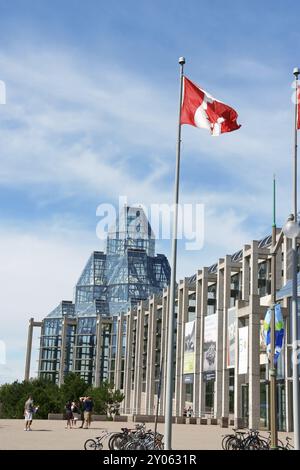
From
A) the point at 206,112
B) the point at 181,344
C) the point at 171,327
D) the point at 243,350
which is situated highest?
the point at 206,112

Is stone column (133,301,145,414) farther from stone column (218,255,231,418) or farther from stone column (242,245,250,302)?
stone column (242,245,250,302)

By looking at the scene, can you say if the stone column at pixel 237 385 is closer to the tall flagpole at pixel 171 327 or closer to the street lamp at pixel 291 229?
the tall flagpole at pixel 171 327

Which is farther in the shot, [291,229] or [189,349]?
[189,349]

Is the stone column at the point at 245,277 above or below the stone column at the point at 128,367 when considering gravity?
above

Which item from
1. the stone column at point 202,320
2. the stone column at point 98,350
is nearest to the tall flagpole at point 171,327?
the stone column at point 202,320

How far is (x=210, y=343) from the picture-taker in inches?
2650

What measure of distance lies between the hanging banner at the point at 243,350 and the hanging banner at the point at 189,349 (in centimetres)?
1647

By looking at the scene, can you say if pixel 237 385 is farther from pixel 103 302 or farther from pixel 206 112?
pixel 103 302

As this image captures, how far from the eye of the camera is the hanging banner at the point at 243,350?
54125 mm

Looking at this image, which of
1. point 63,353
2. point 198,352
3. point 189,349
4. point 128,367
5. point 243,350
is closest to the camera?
point 243,350

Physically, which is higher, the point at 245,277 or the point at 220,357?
the point at 245,277

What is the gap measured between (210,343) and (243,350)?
12492 millimetres

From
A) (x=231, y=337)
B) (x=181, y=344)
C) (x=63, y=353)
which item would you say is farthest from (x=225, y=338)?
(x=63, y=353)
